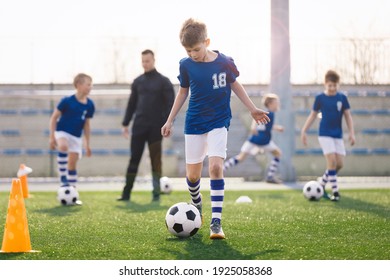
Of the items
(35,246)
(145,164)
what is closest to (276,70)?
(145,164)

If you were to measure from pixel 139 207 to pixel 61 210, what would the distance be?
101 centimetres

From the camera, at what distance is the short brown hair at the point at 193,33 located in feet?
17.9

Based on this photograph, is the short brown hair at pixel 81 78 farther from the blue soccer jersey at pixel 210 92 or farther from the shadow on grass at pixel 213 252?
the shadow on grass at pixel 213 252

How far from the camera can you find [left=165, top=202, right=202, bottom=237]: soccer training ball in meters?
5.59

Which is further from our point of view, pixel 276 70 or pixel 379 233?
pixel 276 70

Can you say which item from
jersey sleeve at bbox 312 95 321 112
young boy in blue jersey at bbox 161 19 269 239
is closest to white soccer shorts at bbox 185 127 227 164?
young boy in blue jersey at bbox 161 19 269 239

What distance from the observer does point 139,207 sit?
347 inches

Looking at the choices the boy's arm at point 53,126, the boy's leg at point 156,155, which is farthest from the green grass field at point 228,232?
the boy's arm at point 53,126

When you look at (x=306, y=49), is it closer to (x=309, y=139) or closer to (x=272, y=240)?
(x=309, y=139)

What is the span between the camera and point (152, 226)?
21.4ft

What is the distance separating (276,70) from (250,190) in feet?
9.64

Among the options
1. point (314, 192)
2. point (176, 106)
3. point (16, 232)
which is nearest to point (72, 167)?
point (314, 192)

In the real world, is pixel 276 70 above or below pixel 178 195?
above

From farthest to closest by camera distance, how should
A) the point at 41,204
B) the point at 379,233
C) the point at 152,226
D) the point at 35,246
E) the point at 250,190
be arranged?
the point at 250,190 → the point at 41,204 → the point at 152,226 → the point at 379,233 → the point at 35,246
